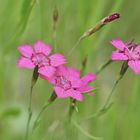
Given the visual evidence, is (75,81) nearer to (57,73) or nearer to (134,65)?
(57,73)

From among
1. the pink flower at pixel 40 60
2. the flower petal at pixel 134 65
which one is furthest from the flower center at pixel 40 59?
the flower petal at pixel 134 65

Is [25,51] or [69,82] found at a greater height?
[25,51]

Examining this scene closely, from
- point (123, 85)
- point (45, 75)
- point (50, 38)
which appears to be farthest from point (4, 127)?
point (123, 85)

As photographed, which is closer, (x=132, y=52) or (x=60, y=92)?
(x=60, y=92)

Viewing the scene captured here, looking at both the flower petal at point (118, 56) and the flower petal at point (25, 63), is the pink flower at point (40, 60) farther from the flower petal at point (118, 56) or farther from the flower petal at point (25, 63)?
the flower petal at point (118, 56)

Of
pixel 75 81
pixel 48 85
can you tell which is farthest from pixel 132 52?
pixel 48 85

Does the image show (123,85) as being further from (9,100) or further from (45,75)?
(45,75)

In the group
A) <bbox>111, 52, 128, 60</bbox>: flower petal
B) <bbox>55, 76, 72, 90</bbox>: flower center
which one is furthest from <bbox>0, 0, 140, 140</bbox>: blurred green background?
<bbox>111, 52, 128, 60</bbox>: flower petal
